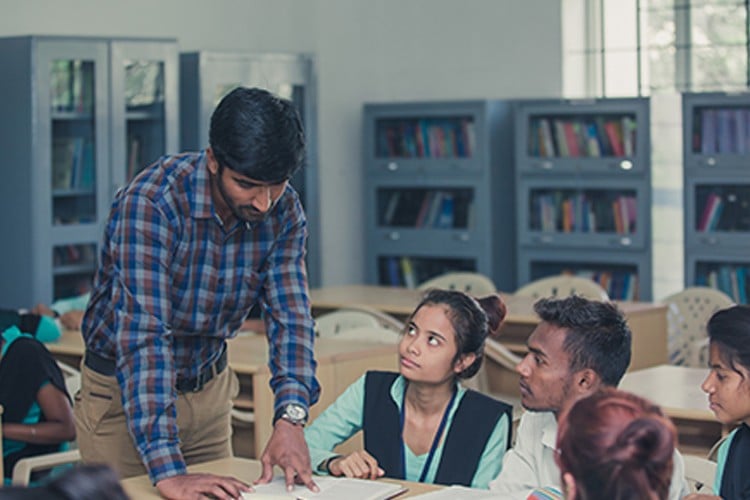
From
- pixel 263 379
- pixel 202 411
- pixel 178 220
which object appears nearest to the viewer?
pixel 178 220

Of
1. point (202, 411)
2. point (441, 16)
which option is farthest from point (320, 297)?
point (202, 411)

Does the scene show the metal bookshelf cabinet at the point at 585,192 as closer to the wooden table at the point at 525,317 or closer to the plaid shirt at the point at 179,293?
the wooden table at the point at 525,317

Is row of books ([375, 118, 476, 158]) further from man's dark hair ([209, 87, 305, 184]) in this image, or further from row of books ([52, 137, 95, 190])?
man's dark hair ([209, 87, 305, 184])

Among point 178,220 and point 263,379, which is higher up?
point 178,220

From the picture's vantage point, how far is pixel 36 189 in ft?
20.4

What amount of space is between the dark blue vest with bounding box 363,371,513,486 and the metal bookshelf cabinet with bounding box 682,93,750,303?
4.39 meters

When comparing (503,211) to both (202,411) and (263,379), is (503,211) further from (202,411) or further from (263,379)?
(202,411)

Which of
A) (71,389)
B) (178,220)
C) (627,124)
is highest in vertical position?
(627,124)

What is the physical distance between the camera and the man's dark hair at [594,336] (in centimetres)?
273

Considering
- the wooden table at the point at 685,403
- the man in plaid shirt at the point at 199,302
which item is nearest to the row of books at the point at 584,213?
the wooden table at the point at 685,403

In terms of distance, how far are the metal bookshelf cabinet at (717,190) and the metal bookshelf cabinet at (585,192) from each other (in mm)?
230

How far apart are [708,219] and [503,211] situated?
4.29ft

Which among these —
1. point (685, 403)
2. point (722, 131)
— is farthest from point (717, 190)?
point (685, 403)

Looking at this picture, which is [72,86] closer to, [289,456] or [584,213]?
[584,213]
